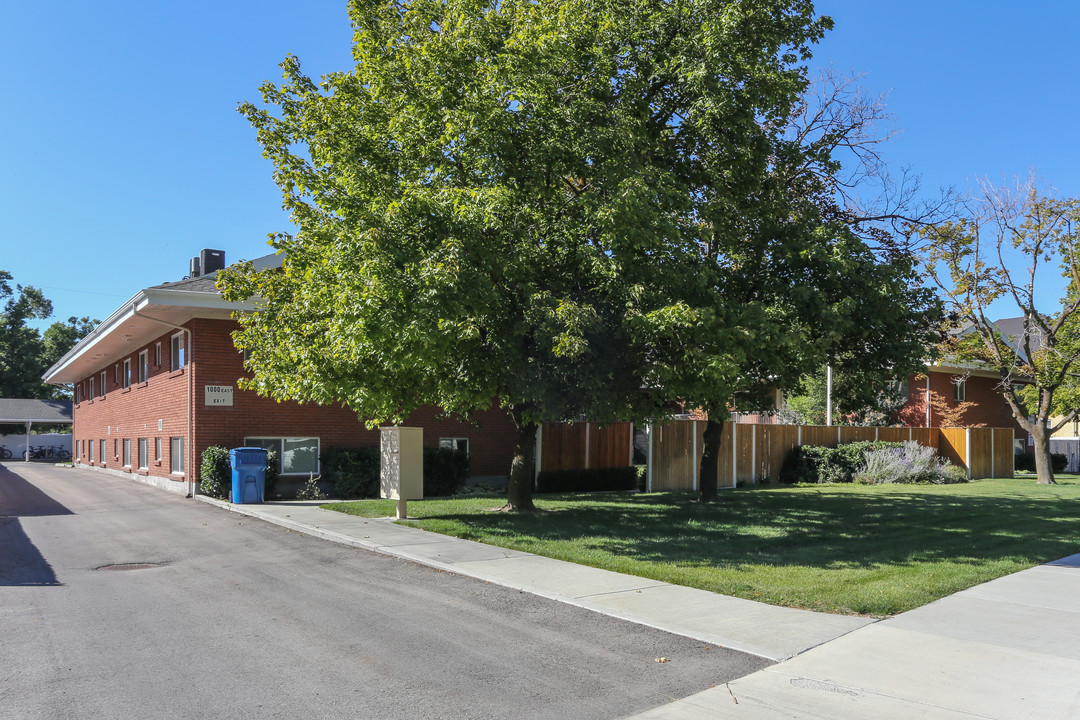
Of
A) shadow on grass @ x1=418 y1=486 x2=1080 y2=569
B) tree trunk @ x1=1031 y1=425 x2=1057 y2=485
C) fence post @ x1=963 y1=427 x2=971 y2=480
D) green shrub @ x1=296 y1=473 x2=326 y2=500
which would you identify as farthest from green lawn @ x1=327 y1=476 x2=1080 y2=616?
fence post @ x1=963 y1=427 x2=971 y2=480

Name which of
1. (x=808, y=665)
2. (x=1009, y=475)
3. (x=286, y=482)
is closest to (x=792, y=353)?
(x=808, y=665)

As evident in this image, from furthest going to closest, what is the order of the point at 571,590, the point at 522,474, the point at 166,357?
the point at 166,357 < the point at 522,474 < the point at 571,590

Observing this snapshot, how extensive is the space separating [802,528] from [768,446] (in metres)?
12.5

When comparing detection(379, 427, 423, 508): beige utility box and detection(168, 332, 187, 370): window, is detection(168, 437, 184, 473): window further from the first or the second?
detection(379, 427, 423, 508): beige utility box

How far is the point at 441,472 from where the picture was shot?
20703 millimetres

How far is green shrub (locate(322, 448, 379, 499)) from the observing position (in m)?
19.4

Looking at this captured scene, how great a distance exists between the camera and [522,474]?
15.8m

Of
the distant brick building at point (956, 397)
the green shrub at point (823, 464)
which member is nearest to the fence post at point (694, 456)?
the green shrub at point (823, 464)

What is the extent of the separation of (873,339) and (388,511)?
32.7 feet

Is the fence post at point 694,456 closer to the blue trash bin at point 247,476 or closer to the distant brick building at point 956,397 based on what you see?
the blue trash bin at point 247,476

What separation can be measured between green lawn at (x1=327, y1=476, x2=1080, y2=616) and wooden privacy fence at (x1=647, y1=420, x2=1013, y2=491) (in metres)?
2.06

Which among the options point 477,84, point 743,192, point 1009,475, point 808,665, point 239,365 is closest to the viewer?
point 808,665

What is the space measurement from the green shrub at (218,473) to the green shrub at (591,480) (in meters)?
7.86

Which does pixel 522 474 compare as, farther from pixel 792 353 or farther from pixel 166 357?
pixel 166 357
